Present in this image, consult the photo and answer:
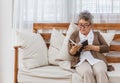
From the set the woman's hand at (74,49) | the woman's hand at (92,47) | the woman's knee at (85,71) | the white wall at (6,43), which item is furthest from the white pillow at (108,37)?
the white wall at (6,43)

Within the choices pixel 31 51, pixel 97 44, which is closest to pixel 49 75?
pixel 31 51

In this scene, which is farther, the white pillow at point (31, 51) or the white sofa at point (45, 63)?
the white pillow at point (31, 51)

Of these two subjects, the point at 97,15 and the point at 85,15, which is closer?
the point at 85,15

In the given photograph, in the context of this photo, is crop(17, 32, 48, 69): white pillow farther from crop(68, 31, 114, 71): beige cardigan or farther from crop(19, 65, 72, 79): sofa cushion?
crop(68, 31, 114, 71): beige cardigan

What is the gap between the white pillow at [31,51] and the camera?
2.65 m

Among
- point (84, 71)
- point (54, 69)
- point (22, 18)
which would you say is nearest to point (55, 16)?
point (22, 18)

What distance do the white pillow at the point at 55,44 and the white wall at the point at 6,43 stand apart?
0.75m

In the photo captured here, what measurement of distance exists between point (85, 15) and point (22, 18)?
1.01 meters

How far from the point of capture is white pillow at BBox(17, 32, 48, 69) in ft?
8.68

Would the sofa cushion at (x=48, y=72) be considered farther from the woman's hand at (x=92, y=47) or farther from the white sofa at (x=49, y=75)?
the woman's hand at (x=92, y=47)

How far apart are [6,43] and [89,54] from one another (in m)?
1.38

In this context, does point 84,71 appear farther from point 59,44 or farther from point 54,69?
point 59,44

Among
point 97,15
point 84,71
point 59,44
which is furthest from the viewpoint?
point 97,15

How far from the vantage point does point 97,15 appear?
307cm
